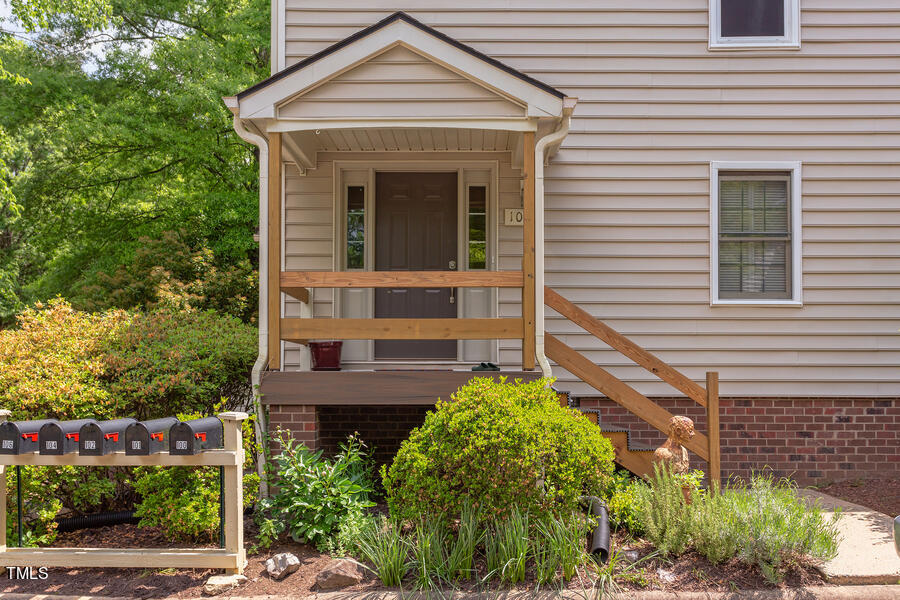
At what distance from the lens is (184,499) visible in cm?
539

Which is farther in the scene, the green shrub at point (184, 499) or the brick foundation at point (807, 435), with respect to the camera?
the brick foundation at point (807, 435)

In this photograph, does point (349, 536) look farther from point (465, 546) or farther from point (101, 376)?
point (101, 376)

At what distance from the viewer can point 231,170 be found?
14.9 m

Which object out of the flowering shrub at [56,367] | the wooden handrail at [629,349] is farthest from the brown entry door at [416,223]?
the flowering shrub at [56,367]

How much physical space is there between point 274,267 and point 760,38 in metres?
5.73

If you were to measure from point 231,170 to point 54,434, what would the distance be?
10.9m

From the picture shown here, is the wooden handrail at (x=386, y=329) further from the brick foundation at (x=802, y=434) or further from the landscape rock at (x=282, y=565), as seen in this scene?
the landscape rock at (x=282, y=565)

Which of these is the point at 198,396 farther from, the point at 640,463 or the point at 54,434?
the point at 640,463

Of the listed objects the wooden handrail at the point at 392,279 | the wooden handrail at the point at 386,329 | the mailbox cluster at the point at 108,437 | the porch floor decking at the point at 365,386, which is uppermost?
the wooden handrail at the point at 392,279

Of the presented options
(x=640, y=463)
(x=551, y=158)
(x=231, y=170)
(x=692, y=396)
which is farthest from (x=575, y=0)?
(x=231, y=170)

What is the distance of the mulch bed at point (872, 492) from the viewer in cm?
680

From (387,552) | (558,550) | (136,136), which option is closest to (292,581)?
(387,552)

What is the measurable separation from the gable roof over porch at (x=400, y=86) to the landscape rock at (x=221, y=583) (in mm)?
3660

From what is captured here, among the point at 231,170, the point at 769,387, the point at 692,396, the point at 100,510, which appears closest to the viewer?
the point at 100,510
